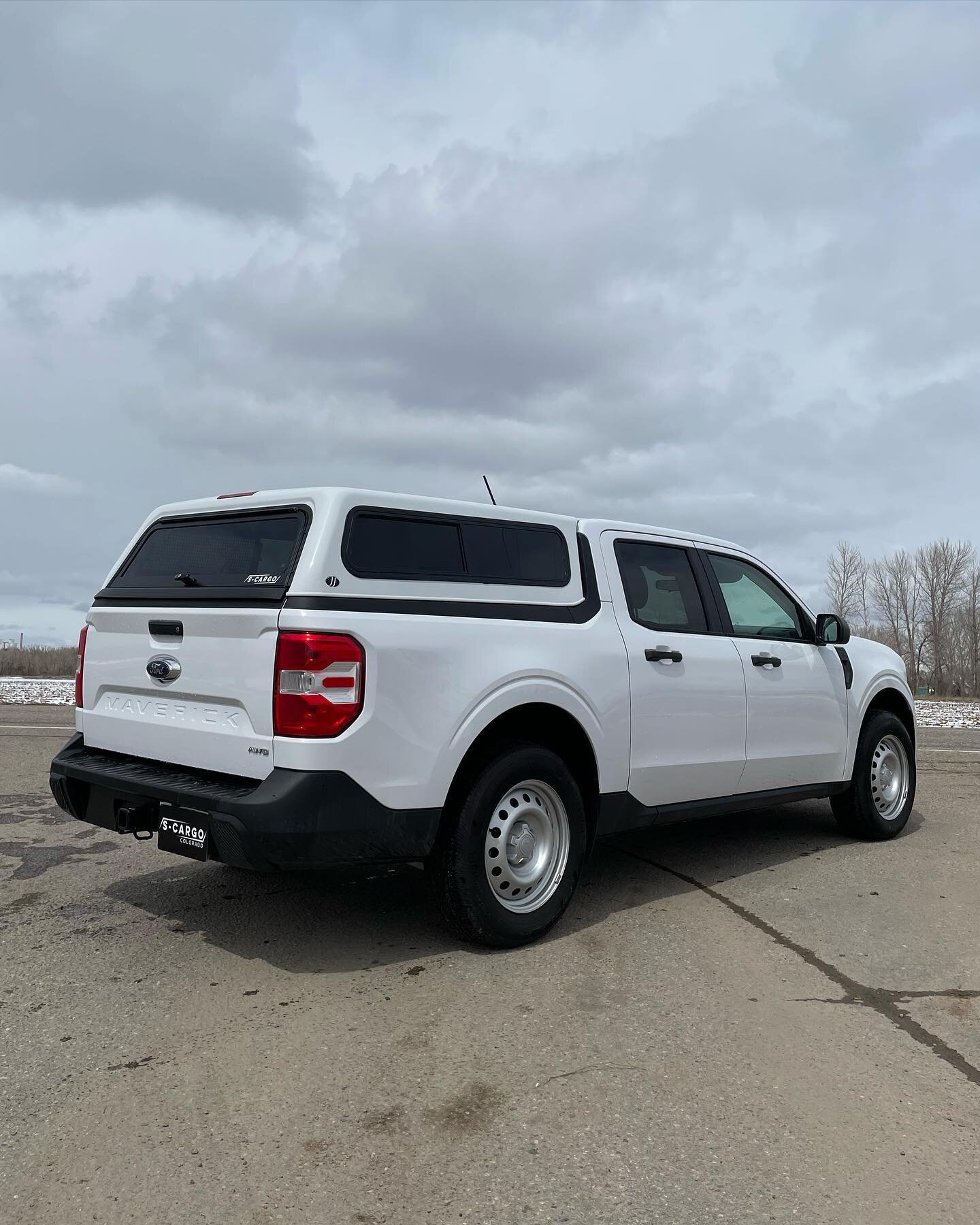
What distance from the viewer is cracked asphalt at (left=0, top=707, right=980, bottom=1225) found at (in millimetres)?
2695

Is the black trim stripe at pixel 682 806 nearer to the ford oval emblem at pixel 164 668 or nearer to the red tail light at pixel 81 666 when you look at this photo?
the ford oval emblem at pixel 164 668

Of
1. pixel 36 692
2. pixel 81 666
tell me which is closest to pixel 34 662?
pixel 36 692

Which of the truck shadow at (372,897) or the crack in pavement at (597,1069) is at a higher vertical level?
the truck shadow at (372,897)

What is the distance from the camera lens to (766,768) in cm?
609

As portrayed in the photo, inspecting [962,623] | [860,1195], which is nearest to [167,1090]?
[860,1195]

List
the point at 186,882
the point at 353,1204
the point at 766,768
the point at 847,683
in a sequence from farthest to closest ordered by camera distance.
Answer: the point at 847,683 → the point at 766,768 → the point at 186,882 → the point at 353,1204

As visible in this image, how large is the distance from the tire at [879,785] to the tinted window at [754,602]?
109 cm

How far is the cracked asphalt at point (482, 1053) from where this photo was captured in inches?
106

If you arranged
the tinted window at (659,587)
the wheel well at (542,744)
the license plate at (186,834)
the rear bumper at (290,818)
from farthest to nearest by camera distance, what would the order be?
the tinted window at (659,587), the wheel well at (542,744), the license plate at (186,834), the rear bumper at (290,818)

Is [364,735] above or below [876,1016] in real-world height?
above

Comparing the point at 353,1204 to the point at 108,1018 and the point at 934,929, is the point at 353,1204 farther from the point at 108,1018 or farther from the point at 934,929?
the point at 934,929

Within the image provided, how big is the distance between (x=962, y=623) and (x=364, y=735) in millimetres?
59196

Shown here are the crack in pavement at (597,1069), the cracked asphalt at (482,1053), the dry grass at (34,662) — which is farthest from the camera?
the dry grass at (34,662)

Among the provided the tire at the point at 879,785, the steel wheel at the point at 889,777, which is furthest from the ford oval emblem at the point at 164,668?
Answer: the steel wheel at the point at 889,777
